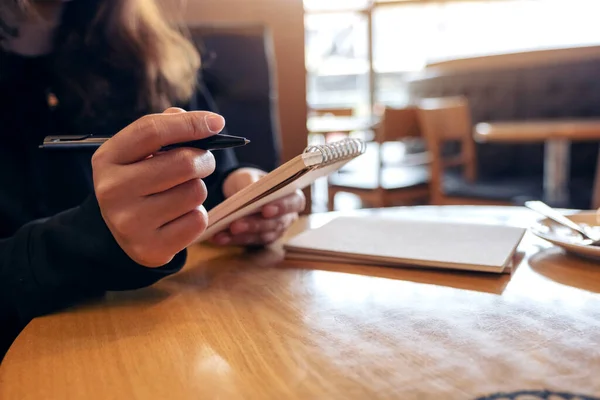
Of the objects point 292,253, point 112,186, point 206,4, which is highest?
point 206,4

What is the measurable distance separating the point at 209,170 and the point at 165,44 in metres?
0.59

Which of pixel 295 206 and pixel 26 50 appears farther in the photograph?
pixel 26 50

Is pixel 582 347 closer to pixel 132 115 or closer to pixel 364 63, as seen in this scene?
pixel 132 115

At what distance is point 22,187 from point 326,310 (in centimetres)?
54

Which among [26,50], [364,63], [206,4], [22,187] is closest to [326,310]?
[22,187]

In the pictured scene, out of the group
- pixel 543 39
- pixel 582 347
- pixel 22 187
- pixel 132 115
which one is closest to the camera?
pixel 582 347

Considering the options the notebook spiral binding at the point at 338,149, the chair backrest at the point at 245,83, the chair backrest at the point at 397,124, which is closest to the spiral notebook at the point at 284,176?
the notebook spiral binding at the point at 338,149

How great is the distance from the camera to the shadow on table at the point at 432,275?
50 cm

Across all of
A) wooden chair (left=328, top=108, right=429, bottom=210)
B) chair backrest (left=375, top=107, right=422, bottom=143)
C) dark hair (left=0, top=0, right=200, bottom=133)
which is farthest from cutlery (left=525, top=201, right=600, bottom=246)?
chair backrest (left=375, top=107, right=422, bottom=143)

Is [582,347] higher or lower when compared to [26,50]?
lower

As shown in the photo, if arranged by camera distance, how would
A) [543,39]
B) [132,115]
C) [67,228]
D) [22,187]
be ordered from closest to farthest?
[67,228], [22,187], [132,115], [543,39]

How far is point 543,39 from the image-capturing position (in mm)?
5047

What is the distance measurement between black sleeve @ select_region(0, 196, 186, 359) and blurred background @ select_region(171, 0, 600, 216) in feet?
0.91

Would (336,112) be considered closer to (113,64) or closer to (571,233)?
(113,64)
